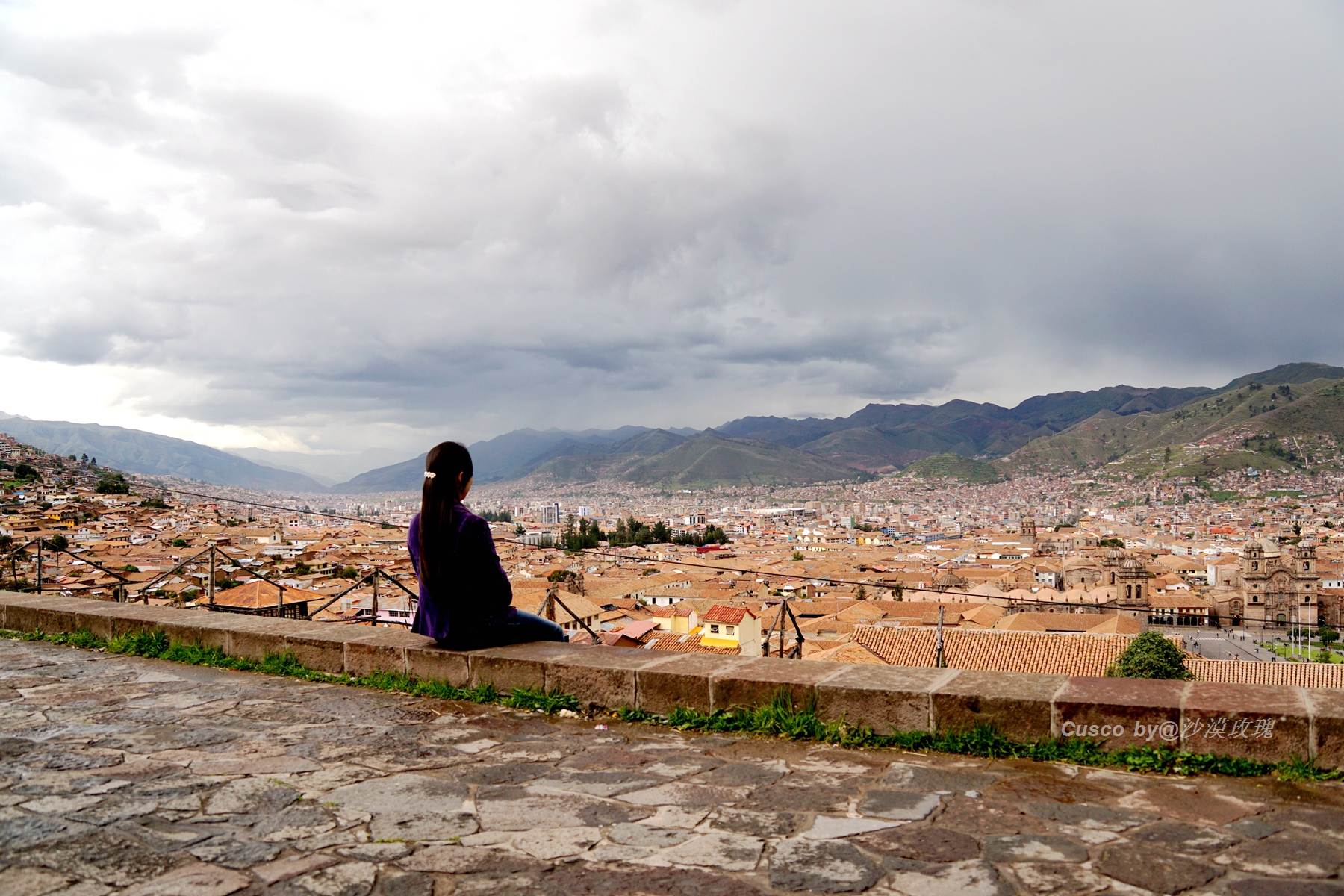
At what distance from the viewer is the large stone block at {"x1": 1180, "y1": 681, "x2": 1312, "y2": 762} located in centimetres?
276

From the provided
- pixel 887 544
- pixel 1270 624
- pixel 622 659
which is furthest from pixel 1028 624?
pixel 887 544

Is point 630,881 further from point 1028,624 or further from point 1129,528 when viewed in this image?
point 1129,528

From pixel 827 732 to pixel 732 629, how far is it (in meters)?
21.4

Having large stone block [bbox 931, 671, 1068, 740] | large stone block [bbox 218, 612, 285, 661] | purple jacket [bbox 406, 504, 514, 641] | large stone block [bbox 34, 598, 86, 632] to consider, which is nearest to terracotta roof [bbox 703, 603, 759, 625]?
large stone block [bbox 34, 598, 86, 632]

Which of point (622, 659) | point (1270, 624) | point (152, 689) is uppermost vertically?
point (622, 659)

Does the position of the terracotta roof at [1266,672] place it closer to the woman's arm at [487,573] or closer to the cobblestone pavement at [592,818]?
the cobblestone pavement at [592,818]

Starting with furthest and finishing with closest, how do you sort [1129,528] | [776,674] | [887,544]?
[1129,528] < [887,544] < [776,674]

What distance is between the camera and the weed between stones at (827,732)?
2.82m

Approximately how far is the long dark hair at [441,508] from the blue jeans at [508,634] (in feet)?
1.39

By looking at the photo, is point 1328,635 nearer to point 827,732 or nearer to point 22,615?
point 827,732

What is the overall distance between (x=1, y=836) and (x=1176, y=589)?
62.8 metres

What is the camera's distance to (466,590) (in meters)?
4.26

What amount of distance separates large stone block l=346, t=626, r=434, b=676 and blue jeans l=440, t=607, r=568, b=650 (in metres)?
0.28

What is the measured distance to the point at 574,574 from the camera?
151 ft
